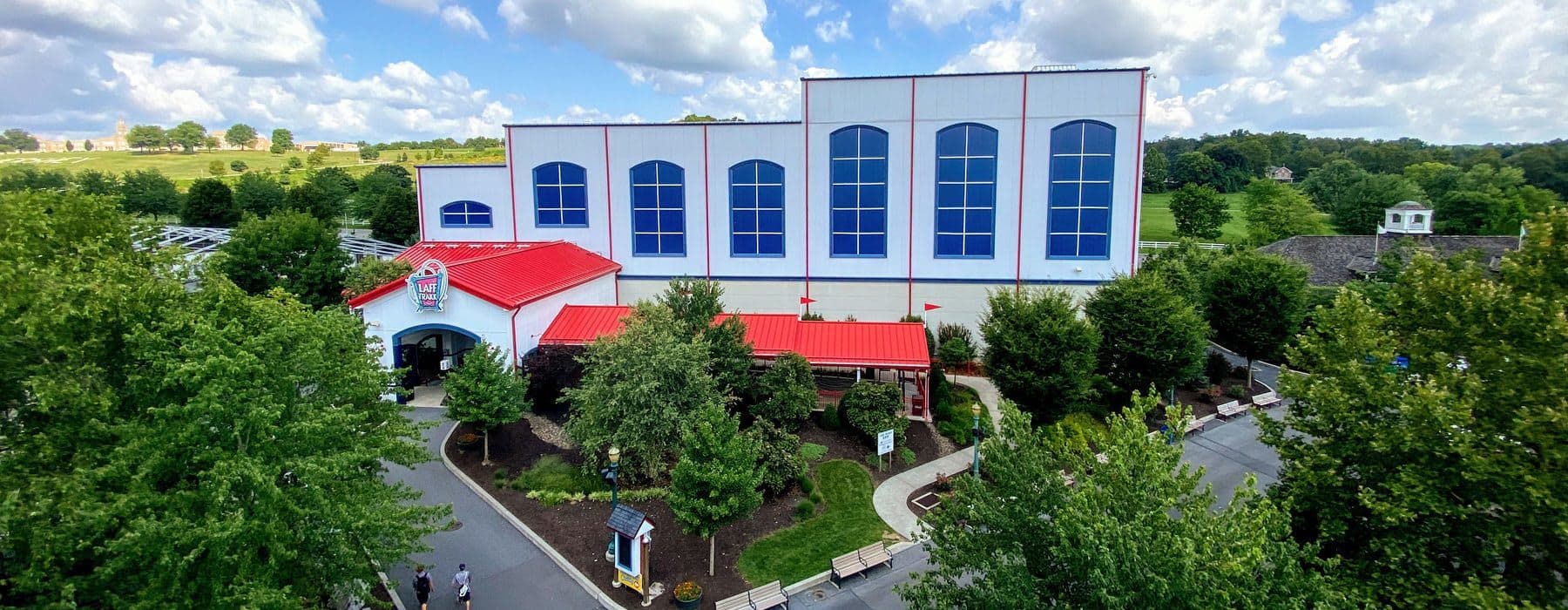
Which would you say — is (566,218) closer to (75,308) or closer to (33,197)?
(33,197)

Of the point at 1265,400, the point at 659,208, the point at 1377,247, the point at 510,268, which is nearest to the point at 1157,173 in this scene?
the point at 1377,247

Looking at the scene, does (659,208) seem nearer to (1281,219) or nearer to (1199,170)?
(1281,219)

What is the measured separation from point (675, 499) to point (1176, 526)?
9471mm

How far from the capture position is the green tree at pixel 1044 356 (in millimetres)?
22703

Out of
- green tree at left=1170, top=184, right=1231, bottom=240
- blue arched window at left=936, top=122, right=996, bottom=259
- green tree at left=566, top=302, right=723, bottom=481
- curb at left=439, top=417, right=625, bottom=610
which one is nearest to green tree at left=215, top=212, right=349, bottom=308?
curb at left=439, top=417, right=625, bottom=610

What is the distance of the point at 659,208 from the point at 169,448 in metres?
25.5

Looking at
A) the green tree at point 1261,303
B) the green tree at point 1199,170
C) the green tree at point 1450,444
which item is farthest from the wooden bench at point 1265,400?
the green tree at point 1199,170

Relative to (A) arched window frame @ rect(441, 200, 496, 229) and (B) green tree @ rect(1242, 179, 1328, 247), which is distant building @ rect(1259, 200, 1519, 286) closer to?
(B) green tree @ rect(1242, 179, 1328, 247)

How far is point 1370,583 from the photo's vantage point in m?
11.2

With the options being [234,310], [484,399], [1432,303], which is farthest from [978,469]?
[234,310]

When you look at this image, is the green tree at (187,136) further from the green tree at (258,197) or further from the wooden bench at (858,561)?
the wooden bench at (858,561)

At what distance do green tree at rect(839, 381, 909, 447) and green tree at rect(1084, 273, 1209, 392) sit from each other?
7689mm

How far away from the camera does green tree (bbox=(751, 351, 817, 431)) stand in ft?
71.0

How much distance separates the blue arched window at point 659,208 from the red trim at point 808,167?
5.84 metres
